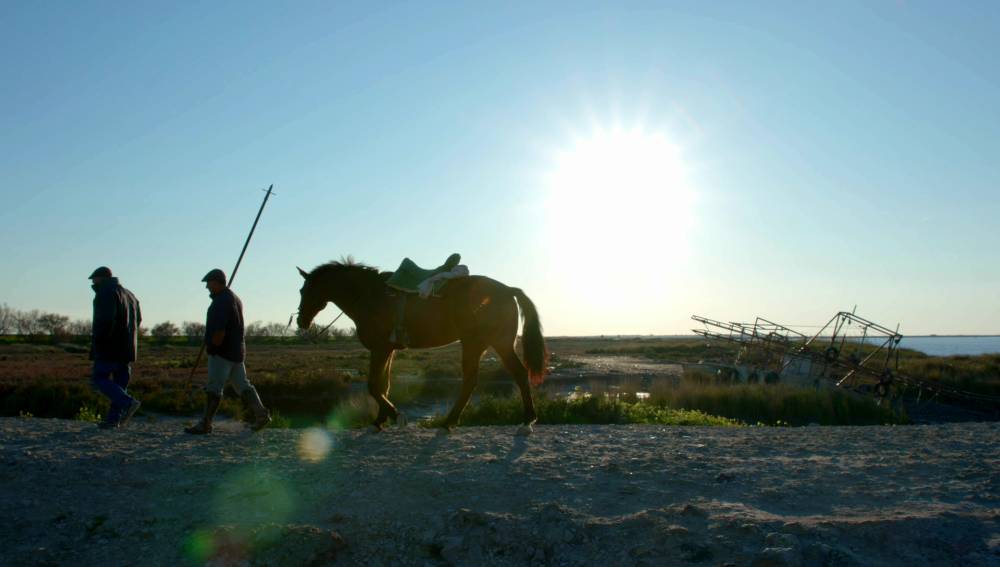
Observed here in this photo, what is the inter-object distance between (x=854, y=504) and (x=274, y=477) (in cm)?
499

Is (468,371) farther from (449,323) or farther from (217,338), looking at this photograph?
(217,338)

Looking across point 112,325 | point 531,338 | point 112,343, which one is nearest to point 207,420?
point 112,343

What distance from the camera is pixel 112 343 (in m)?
9.42

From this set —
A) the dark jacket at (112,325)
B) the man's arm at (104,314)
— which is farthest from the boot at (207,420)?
the man's arm at (104,314)

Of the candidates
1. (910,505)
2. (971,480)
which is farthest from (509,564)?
(971,480)

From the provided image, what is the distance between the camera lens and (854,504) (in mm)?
5551

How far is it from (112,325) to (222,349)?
5.50ft

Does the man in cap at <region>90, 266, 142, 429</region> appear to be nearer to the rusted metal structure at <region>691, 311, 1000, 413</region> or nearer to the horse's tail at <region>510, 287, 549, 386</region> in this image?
the horse's tail at <region>510, 287, 549, 386</region>

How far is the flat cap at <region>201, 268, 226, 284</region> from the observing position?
30.5 ft

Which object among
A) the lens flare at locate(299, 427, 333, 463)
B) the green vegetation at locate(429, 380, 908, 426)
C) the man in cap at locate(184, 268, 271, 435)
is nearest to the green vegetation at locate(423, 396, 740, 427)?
the green vegetation at locate(429, 380, 908, 426)

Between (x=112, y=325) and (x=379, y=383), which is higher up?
(x=112, y=325)

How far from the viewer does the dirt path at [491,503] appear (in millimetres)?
4773

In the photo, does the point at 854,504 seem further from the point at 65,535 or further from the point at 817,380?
the point at 817,380

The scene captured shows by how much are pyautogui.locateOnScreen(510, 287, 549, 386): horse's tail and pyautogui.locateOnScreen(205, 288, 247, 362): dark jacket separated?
12.4 feet
